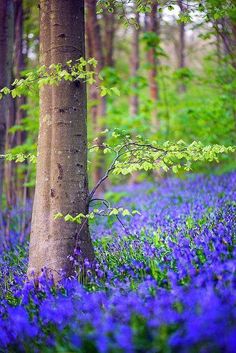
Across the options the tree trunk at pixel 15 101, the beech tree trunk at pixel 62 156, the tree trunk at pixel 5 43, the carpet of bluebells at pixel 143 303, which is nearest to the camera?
the carpet of bluebells at pixel 143 303

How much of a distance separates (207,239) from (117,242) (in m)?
1.48

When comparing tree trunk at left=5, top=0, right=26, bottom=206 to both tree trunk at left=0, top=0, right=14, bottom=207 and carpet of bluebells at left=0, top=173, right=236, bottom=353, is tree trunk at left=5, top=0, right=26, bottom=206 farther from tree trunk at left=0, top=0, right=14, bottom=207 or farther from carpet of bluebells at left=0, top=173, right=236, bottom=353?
carpet of bluebells at left=0, top=173, right=236, bottom=353

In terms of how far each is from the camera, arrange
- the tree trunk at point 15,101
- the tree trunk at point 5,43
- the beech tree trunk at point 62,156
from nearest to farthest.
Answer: the beech tree trunk at point 62,156 < the tree trunk at point 5,43 < the tree trunk at point 15,101

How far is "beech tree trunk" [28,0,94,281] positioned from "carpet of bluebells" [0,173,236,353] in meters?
0.33

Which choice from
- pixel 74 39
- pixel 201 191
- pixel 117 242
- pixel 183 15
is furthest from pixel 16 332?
pixel 201 191

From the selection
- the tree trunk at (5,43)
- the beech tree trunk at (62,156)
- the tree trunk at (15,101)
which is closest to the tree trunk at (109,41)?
the tree trunk at (15,101)

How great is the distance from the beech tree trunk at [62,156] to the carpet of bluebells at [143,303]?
Answer: 328 mm

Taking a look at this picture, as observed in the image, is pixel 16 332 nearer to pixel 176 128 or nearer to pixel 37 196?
pixel 37 196

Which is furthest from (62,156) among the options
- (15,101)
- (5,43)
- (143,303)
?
(15,101)

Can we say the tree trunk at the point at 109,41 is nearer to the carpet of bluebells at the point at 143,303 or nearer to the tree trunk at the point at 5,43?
the tree trunk at the point at 5,43

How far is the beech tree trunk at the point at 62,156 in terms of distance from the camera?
386cm

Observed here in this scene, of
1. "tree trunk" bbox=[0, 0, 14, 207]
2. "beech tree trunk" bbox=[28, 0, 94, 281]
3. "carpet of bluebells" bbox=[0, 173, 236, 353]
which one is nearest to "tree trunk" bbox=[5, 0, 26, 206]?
"tree trunk" bbox=[0, 0, 14, 207]

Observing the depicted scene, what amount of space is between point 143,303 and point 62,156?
5.92ft

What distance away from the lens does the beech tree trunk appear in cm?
386
